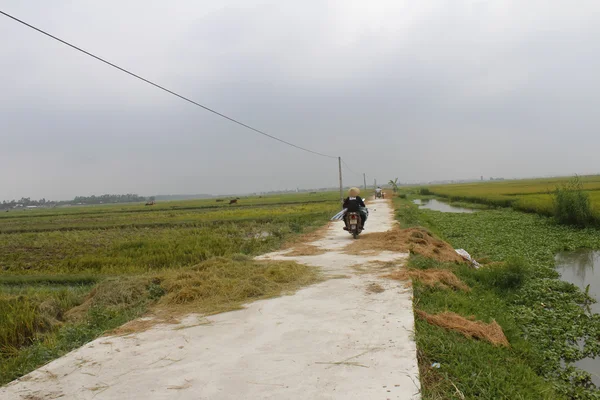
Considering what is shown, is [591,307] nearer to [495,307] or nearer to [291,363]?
[495,307]

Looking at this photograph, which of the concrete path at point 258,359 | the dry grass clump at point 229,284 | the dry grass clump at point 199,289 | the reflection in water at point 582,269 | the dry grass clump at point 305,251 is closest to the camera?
the concrete path at point 258,359

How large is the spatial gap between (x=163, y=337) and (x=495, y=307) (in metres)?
4.18

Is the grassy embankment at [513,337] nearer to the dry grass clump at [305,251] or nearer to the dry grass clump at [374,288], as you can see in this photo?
the dry grass clump at [374,288]

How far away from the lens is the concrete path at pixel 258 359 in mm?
2660

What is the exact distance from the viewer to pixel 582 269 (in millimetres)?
8766

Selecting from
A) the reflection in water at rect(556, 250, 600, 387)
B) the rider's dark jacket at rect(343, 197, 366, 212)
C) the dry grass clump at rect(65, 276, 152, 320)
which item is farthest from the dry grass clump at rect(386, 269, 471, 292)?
the rider's dark jacket at rect(343, 197, 366, 212)

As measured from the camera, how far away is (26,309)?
5.59m

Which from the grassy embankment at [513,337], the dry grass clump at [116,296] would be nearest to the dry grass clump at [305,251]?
the grassy embankment at [513,337]

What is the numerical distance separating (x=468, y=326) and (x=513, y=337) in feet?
2.46

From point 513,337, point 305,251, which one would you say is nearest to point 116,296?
point 305,251

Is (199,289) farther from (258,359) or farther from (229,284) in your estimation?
(258,359)

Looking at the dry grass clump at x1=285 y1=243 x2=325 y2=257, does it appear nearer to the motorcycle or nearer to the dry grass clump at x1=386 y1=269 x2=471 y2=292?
the motorcycle

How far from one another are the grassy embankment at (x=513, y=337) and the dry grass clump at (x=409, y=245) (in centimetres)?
84

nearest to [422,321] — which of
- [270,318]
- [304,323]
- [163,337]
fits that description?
[304,323]
